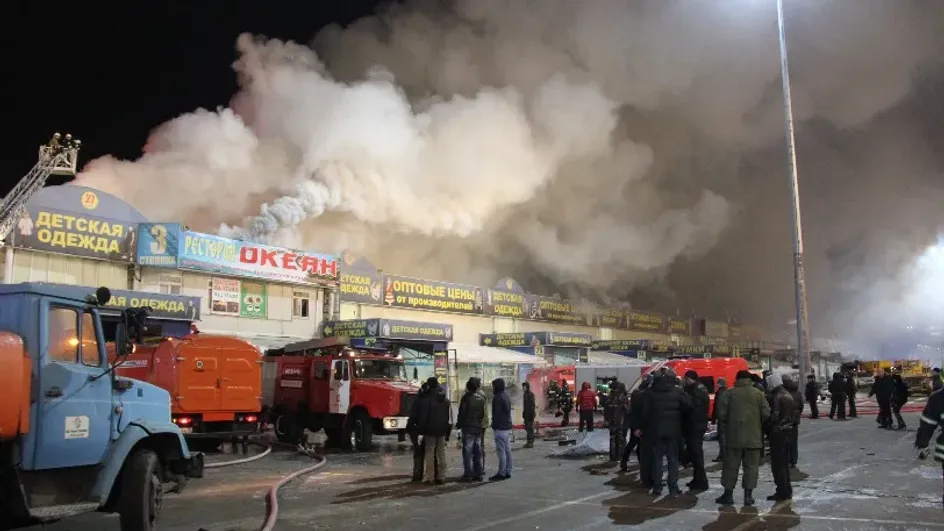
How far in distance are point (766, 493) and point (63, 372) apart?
8.22 metres

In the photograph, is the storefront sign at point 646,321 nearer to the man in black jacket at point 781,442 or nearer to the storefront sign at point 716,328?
the storefront sign at point 716,328

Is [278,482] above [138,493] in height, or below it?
below

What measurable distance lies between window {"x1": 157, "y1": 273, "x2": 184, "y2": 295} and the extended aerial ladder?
4485 millimetres

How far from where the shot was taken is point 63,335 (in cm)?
648

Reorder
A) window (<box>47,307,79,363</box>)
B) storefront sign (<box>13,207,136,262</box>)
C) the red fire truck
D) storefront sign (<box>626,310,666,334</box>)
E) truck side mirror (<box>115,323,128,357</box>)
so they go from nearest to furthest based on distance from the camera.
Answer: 1. window (<box>47,307,79,363</box>)
2. truck side mirror (<box>115,323,128,357</box>)
3. the red fire truck
4. storefront sign (<box>13,207,136,262</box>)
5. storefront sign (<box>626,310,666,334</box>)

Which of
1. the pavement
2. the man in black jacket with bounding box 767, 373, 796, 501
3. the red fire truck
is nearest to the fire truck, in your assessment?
the red fire truck

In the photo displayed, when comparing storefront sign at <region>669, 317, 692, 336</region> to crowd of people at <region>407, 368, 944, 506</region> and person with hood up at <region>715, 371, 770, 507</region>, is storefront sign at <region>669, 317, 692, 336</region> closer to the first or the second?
crowd of people at <region>407, 368, 944, 506</region>

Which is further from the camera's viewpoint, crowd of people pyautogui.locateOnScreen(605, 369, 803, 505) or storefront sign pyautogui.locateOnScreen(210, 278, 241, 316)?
storefront sign pyautogui.locateOnScreen(210, 278, 241, 316)

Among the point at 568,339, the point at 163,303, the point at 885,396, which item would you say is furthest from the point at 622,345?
the point at 163,303

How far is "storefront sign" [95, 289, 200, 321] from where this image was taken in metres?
20.9

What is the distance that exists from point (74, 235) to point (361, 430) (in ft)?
37.3

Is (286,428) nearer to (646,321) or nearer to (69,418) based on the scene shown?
(69,418)

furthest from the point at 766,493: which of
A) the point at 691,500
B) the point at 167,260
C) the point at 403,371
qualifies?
the point at 167,260

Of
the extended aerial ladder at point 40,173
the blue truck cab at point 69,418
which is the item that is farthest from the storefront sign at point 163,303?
the blue truck cab at point 69,418
